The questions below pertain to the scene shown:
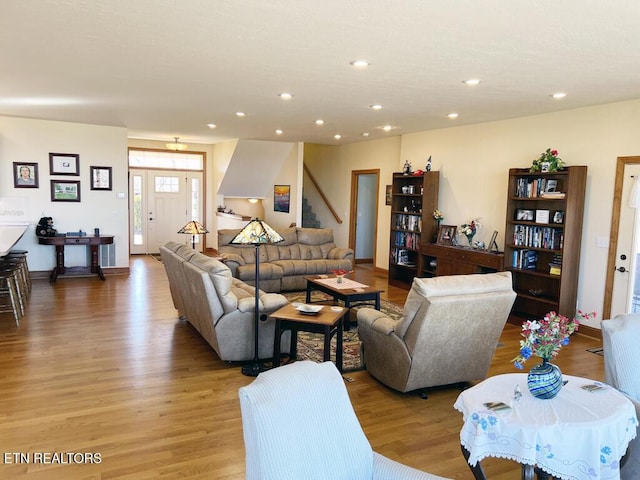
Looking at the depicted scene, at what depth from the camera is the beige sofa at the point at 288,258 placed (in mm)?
7285

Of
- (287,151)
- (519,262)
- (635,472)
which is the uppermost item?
(287,151)

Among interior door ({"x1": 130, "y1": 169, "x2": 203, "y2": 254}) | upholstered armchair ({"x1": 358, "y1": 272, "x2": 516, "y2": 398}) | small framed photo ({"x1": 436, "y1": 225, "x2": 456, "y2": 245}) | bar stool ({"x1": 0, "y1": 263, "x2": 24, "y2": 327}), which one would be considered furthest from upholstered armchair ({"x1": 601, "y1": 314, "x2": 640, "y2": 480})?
interior door ({"x1": 130, "y1": 169, "x2": 203, "y2": 254})

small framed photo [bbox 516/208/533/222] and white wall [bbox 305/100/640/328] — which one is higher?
white wall [bbox 305/100/640/328]

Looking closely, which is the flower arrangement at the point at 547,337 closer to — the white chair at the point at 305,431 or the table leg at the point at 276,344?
the white chair at the point at 305,431

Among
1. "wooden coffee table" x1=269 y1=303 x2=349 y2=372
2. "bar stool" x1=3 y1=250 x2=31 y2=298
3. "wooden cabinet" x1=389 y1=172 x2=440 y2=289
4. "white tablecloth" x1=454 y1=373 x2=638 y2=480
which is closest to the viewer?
"white tablecloth" x1=454 y1=373 x2=638 y2=480

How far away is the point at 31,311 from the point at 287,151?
6.36 m

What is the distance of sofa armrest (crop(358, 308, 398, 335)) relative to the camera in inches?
148

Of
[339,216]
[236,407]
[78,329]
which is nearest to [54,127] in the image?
[78,329]

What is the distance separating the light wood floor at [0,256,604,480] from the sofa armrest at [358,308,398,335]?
1.72ft

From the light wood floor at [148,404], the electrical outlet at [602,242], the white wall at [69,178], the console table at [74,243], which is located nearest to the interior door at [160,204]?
the white wall at [69,178]

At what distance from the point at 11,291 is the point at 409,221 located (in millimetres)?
5942

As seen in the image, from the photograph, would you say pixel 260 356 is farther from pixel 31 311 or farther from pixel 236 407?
pixel 31 311

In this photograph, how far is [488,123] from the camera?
6953mm

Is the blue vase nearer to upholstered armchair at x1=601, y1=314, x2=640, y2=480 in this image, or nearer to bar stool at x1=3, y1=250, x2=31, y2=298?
upholstered armchair at x1=601, y1=314, x2=640, y2=480
